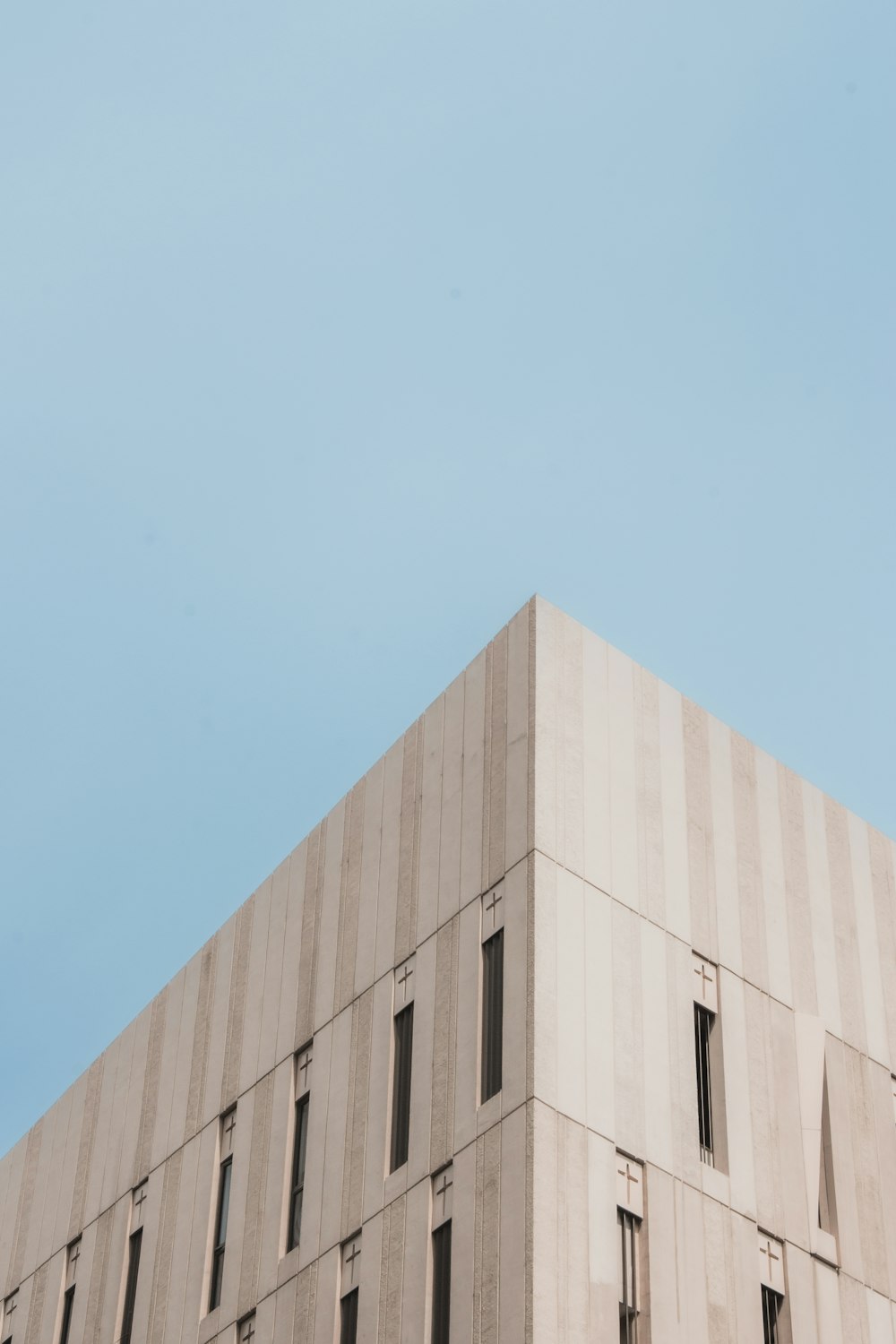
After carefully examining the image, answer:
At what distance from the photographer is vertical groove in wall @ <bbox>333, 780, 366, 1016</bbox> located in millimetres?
39094

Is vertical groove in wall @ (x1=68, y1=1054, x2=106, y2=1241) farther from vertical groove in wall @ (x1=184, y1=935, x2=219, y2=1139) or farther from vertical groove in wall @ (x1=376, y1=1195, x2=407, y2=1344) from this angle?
vertical groove in wall @ (x1=376, y1=1195, x2=407, y2=1344)

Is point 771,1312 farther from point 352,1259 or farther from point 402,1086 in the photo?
point 402,1086

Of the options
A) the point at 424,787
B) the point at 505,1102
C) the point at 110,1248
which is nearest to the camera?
the point at 505,1102

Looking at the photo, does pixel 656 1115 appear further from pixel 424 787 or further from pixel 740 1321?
pixel 424 787

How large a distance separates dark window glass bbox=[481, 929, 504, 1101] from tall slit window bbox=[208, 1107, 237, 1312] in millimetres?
9139

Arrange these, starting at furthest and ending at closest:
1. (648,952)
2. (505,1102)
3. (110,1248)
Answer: (110,1248) < (648,952) < (505,1102)

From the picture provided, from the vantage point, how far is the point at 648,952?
35.5m

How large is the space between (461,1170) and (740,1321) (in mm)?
5150

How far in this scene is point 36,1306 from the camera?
157ft

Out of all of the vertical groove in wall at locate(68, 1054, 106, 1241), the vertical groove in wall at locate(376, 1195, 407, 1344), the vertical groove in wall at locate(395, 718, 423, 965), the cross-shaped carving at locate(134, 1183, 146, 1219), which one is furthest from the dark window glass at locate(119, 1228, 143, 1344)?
the vertical groove in wall at locate(395, 718, 423, 965)

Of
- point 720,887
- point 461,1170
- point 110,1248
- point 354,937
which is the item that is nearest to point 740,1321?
point 461,1170

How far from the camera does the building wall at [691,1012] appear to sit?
3225 centimetres

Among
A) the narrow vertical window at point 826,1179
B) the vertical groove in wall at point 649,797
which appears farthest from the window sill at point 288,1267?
the narrow vertical window at point 826,1179

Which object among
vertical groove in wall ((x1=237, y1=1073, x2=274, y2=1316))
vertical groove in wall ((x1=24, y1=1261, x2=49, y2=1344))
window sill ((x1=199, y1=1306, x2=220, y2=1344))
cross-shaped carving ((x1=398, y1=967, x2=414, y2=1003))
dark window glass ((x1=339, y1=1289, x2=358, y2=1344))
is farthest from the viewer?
vertical groove in wall ((x1=24, y1=1261, x2=49, y2=1344))
